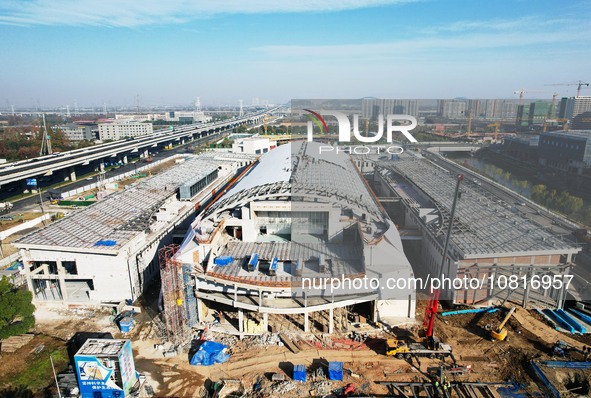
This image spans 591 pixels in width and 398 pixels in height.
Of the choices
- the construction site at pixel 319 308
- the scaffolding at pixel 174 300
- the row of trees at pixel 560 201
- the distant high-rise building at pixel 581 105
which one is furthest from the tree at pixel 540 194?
the distant high-rise building at pixel 581 105

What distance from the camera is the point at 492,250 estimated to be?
1454cm

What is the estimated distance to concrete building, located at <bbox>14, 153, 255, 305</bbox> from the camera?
1439 cm

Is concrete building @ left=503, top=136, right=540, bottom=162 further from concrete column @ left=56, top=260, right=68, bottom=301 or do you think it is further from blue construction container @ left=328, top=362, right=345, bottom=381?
concrete column @ left=56, top=260, right=68, bottom=301

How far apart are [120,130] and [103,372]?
242 feet

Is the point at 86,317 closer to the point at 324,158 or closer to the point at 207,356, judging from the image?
the point at 207,356

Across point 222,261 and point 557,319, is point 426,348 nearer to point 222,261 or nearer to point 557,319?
point 557,319

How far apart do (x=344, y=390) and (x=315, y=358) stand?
158cm

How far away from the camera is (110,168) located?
45125 mm

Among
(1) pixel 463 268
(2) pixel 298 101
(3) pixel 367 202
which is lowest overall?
(1) pixel 463 268

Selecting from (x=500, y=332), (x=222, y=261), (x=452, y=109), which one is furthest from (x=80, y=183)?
(x=452, y=109)

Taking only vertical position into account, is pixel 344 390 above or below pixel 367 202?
below

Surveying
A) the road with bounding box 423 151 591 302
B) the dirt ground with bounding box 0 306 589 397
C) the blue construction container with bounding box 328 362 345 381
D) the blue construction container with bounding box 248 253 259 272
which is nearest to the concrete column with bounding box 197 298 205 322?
the dirt ground with bounding box 0 306 589 397

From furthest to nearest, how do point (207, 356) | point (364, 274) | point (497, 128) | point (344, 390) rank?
point (497, 128), point (364, 274), point (207, 356), point (344, 390)

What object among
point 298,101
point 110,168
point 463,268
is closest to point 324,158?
point 463,268
